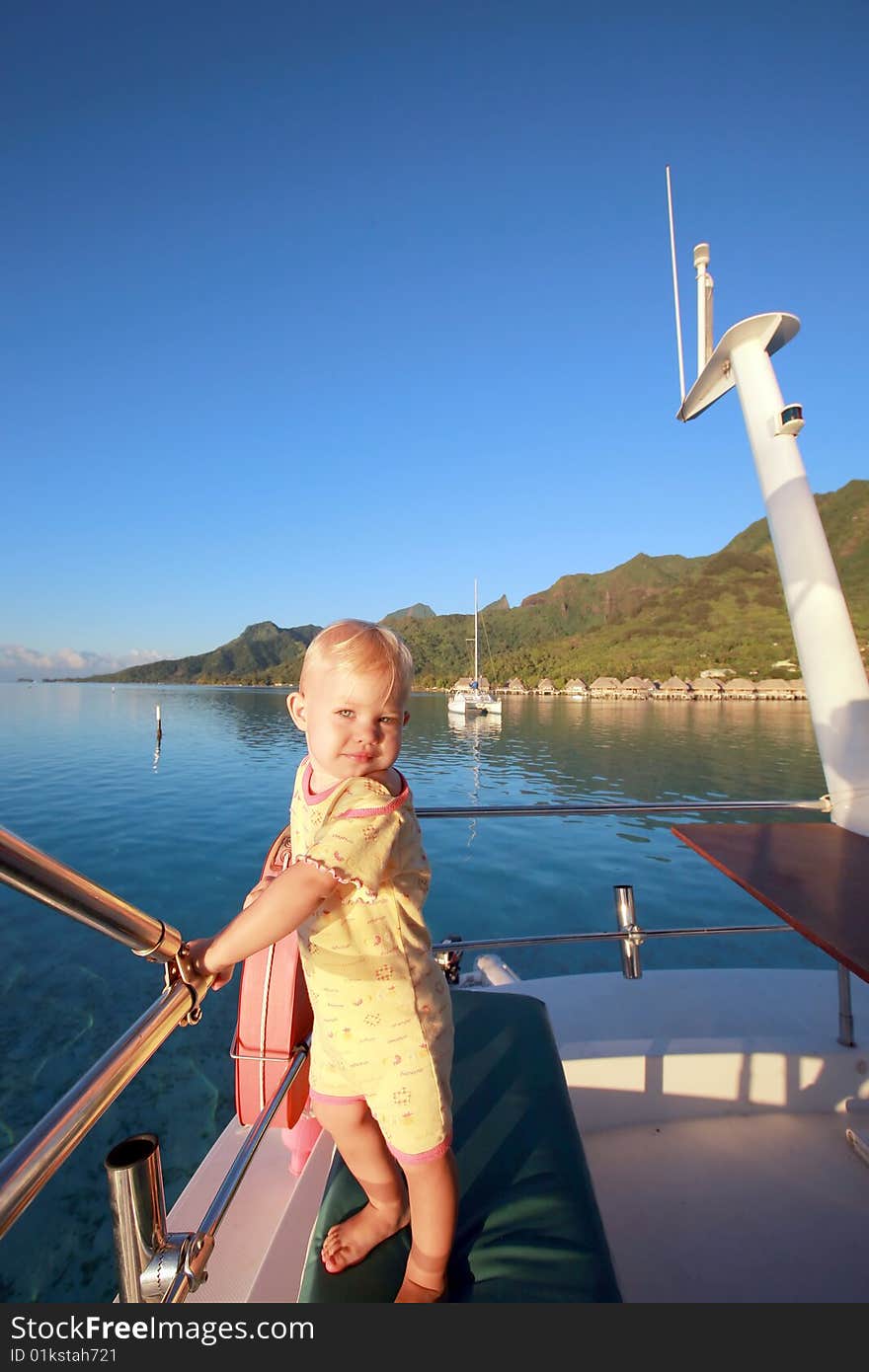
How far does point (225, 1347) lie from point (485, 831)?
39.6ft

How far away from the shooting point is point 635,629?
116 meters

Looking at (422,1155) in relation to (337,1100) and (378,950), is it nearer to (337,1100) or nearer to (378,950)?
(337,1100)

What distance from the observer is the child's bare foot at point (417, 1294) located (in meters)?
1.09

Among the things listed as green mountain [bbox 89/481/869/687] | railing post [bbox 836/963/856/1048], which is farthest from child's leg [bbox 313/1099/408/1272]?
green mountain [bbox 89/481/869/687]

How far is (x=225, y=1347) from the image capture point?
77 cm

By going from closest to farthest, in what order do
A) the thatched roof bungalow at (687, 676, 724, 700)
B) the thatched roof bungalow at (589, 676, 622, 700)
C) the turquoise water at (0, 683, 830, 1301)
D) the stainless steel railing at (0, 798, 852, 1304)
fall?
the stainless steel railing at (0, 798, 852, 1304) < the turquoise water at (0, 683, 830, 1301) < the thatched roof bungalow at (687, 676, 724, 700) < the thatched roof bungalow at (589, 676, 622, 700)

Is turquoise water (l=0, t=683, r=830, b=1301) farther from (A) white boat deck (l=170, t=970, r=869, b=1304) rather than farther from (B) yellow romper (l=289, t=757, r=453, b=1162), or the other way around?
(A) white boat deck (l=170, t=970, r=869, b=1304)

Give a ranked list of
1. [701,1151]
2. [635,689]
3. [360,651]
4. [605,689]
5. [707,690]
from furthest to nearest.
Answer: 1. [605,689]
2. [635,689]
3. [707,690]
4. [701,1151]
5. [360,651]

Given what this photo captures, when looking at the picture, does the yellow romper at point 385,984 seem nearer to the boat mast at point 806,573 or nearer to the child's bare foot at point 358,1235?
the child's bare foot at point 358,1235

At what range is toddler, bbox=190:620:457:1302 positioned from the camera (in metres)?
1.10

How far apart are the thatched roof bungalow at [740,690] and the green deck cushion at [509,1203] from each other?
253 ft

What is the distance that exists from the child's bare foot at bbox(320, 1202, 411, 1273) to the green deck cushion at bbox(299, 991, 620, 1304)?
0.01 meters

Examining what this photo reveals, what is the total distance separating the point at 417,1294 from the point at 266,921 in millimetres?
768

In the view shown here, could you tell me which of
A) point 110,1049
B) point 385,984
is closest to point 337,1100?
point 385,984
